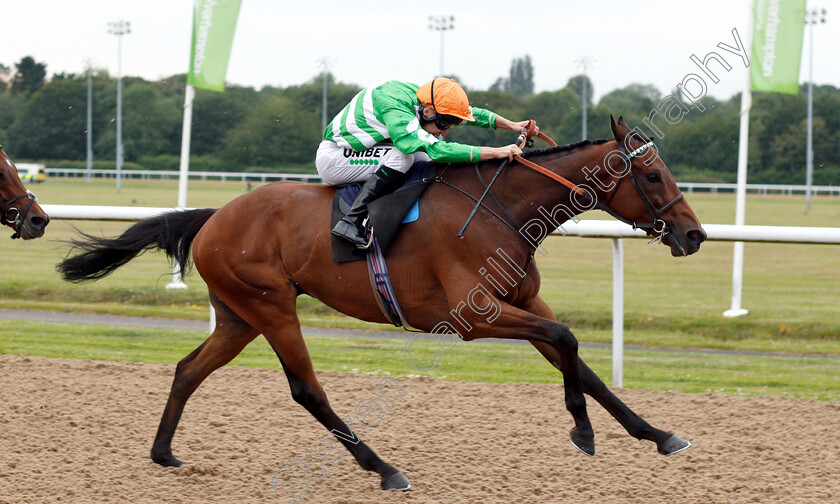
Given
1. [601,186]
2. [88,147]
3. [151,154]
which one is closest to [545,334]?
[601,186]

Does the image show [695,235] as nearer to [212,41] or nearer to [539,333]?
[539,333]

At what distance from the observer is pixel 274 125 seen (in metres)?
11.2

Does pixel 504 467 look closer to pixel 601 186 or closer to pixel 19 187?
pixel 601 186

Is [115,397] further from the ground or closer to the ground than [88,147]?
closer to the ground

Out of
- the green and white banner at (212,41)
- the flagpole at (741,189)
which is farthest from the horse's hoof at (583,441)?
the green and white banner at (212,41)

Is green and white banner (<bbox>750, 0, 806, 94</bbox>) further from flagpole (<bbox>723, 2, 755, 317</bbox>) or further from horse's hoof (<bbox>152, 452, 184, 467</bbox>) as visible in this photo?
horse's hoof (<bbox>152, 452, 184, 467</bbox>)

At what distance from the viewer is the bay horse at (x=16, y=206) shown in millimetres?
4723

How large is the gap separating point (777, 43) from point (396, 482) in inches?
284

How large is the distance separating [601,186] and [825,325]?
6217 millimetres

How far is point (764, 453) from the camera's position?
399cm

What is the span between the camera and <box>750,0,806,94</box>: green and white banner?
867 centimetres

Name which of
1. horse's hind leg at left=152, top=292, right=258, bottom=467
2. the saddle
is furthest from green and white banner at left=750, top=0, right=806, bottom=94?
horse's hind leg at left=152, top=292, right=258, bottom=467

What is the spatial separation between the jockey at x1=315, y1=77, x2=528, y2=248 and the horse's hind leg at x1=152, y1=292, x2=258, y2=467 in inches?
32.4

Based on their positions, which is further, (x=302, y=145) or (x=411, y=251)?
(x=302, y=145)
